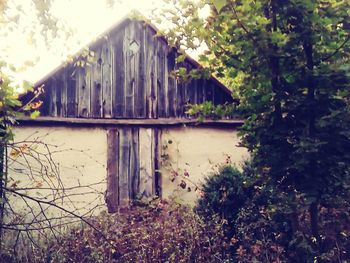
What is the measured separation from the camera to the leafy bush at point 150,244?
21.8 ft

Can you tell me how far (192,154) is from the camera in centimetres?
1048

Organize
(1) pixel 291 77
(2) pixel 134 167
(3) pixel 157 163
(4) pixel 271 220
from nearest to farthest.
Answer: (1) pixel 291 77 → (4) pixel 271 220 → (2) pixel 134 167 → (3) pixel 157 163

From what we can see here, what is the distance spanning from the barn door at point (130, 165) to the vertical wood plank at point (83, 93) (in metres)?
0.78

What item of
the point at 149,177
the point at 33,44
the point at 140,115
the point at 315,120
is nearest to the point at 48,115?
the point at 140,115

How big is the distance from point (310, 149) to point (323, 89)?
25.5 inches

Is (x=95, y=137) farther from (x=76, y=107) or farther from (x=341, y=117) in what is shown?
(x=341, y=117)

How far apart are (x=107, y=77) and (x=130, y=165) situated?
2.28 meters

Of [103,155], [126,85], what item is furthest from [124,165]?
[126,85]

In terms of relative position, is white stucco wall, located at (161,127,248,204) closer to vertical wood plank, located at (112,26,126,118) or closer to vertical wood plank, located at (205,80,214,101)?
vertical wood plank, located at (205,80,214,101)

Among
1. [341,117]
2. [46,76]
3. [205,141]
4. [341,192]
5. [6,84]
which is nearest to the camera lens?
[6,84]

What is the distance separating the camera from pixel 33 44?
3730 millimetres

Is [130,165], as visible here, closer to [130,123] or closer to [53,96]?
[130,123]

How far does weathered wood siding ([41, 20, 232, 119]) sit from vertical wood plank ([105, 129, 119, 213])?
1.83 feet

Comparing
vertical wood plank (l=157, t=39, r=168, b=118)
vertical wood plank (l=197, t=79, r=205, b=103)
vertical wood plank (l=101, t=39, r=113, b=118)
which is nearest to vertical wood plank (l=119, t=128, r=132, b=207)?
vertical wood plank (l=101, t=39, r=113, b=118)
